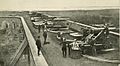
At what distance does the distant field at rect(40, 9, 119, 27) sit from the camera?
1511 mm

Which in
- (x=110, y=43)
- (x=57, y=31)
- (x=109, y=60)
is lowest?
(x=109, y=60)

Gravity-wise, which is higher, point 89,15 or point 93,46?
point 89,15

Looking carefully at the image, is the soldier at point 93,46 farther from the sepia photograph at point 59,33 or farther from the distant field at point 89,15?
the distant field at point 89,15

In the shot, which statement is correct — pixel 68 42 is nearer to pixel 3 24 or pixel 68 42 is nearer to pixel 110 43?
pixel 110 43

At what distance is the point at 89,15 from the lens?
5.00 ft

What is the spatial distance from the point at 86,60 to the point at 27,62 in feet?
1.26

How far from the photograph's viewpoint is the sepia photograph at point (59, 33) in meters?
1.45

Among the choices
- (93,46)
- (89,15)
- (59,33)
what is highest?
(89,15)

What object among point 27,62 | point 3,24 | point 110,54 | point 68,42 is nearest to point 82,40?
point 68,42

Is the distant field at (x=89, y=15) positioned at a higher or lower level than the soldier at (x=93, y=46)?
higher

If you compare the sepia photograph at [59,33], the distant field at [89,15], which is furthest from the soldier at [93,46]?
the distant field at [89,15]

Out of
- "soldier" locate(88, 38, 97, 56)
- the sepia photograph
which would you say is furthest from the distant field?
"soldier" locate(88, 38, 97, 56)

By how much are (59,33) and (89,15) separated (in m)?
0.24

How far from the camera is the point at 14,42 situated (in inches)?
57.7
